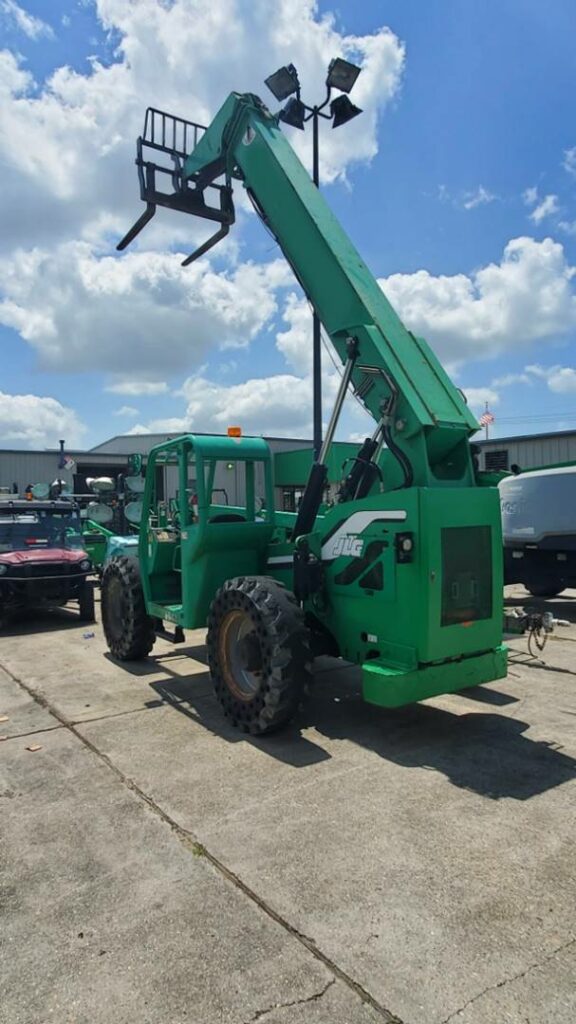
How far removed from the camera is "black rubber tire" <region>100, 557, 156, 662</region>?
7.25 metres

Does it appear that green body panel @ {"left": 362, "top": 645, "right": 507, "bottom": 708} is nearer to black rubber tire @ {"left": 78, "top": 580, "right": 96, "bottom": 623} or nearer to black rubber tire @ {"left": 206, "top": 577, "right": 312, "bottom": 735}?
black rubber tire @ {"left": 206, "top": 577, "right": 312, "bottom": 735}

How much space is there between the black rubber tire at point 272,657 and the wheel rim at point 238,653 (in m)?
Answer: 0.03

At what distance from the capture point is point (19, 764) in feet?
15.5

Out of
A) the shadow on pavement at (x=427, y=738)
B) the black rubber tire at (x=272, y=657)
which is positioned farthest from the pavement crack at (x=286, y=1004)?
the black rubber tire at (x=272, y=657)

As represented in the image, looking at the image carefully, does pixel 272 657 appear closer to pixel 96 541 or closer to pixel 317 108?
pixel 317 108

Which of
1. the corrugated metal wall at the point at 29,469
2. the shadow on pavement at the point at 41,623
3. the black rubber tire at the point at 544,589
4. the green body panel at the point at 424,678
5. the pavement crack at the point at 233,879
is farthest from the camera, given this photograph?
the corrugated metal wall at the point at 29,469

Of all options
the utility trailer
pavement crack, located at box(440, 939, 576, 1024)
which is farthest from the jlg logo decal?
the utility trailer

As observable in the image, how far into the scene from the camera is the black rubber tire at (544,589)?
410 inches

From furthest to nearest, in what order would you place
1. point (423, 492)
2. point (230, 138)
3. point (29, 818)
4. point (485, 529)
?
point (230, 138), point (485, 529), point (423, 492), point (29, 818)

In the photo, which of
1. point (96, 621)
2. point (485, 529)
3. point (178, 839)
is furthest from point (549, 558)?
point (178, 839)

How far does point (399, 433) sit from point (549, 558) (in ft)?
20.3

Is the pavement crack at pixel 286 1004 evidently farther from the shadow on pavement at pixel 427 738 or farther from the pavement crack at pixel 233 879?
the shadow on pavement at pixel 427 738

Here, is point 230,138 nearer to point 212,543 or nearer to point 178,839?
point 212,543

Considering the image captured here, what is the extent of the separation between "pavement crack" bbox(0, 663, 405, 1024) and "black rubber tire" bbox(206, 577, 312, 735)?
1058 mm
